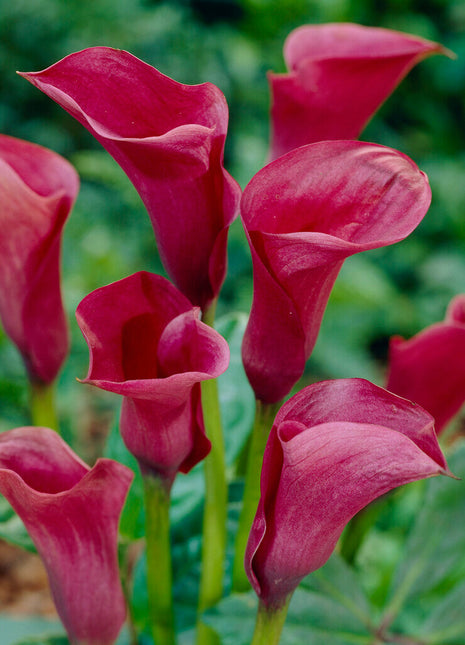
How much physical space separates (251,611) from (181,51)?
6.80 feet

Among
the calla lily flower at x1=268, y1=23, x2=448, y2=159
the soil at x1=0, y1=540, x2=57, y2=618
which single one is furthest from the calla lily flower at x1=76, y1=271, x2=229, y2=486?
the soil at x1=0, y1=540, x2=57, y2=618

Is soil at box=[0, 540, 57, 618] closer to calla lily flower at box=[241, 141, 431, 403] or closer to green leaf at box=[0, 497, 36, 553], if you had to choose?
A: green leaf at box=[0, 497, 36, 553]

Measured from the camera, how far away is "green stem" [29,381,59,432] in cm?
41

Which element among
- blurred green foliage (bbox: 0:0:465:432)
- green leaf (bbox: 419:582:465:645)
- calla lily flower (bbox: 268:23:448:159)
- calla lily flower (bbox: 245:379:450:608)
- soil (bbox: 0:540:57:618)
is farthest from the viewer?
blurred green foliage (bbox: 0:0:465:432)

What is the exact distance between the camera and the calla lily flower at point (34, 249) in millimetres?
328

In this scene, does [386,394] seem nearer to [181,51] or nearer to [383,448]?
[383,448]

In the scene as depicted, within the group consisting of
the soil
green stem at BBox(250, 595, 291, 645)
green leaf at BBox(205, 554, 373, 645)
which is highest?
green stem at BBox(250, 595, 291, 645)

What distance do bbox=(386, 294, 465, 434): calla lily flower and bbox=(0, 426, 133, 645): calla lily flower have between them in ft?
0.52

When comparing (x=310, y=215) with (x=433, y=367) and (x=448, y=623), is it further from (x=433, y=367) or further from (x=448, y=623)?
(x=448, y=623)

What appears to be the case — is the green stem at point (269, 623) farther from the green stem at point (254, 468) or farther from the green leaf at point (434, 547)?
the green leaf at point (434, 547)

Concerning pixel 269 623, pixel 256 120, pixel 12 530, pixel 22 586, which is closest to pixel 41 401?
pixel 12 530

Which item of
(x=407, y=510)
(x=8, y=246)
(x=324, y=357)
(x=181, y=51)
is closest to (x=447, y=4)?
(x=181, y=51)

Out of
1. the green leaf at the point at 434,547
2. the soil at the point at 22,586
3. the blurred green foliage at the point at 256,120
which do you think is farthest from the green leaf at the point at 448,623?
the blurred green foliage at the point at 256,120

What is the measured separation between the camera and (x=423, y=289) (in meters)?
1.98
